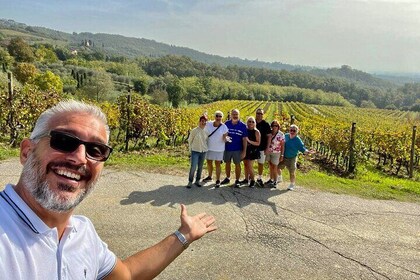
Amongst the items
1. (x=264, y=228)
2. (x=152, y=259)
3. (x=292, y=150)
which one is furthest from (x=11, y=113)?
(x=152, y=259)

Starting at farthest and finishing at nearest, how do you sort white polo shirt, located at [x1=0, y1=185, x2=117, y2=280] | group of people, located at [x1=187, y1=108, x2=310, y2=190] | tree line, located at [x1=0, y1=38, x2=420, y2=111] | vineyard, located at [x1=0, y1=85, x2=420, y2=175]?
tree line, located at [x1=0, y1=38, x2=420, y2=111] < vineyard, located at [x1=0, y1=85, x2=420, y2=175] < group of people, located at [x1=187, y1=108, x2=310, y2=190] < white polo shirt, located at [x1=0, y1=185, x2=117, y2=280]

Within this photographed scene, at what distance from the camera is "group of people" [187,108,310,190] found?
773 cm

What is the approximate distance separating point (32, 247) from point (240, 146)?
21.8 feet

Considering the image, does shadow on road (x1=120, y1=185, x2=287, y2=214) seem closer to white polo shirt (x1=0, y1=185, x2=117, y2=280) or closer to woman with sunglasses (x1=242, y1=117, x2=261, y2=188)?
woman with sunglasses (x1=242, y1=117, x2=261, y2=188)

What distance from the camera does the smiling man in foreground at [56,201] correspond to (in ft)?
4.64

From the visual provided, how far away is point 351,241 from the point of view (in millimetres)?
5703

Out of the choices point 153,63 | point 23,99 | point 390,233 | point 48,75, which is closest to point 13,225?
point 390,233

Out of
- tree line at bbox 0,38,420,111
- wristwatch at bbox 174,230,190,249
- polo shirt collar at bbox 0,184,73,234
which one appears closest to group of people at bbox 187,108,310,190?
wristwatch at bbox 174,230,190,249

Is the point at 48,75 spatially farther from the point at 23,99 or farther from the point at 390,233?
the point at 390,233

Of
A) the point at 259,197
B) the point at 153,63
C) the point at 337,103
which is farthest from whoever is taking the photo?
the point at 153,63

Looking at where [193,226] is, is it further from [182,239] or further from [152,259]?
[152,259]

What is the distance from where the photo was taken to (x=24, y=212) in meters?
1.46

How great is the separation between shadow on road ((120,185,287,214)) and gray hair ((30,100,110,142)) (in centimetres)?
502

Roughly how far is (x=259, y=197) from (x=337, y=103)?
129m
